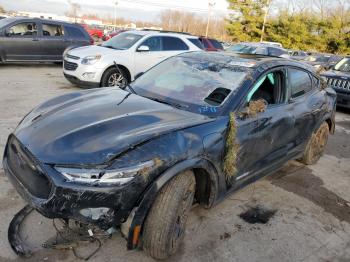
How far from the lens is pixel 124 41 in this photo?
9852mm

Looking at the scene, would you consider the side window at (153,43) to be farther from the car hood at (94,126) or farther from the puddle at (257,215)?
the puddle at (257,215)

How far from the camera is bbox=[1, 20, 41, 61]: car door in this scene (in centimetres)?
1154

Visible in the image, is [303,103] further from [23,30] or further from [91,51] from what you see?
[23,30]

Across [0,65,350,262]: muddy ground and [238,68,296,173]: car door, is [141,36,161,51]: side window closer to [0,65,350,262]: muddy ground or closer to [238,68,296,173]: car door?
[0,65,350,262]: muddy ground

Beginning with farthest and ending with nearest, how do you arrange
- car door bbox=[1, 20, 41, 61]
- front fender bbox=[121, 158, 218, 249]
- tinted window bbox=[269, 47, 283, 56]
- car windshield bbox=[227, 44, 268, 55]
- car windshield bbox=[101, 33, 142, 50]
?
tinted window bbox=[269, 47, 283, 56]
car windshield bbox=[227, 44, 268, 55]
car door bbox=[1, 20, 41, 61]
car windshield bbox=[101, 33, 142, 50]
front fender bbox=[121, 158, 218, 249]

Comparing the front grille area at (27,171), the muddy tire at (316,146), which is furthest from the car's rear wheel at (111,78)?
the front grille area at (27,171)

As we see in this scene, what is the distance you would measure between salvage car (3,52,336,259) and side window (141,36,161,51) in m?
5.51

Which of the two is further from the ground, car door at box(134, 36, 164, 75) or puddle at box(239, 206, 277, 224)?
car door at box(134, 36, 164, 75)

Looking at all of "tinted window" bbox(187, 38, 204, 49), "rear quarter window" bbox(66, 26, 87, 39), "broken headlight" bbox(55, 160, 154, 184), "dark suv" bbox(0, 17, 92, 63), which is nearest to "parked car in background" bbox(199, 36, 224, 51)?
"tinted window" bbox(187, 38, 204, 49)

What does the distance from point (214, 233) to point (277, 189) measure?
1445mm

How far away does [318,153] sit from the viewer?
17.8ft

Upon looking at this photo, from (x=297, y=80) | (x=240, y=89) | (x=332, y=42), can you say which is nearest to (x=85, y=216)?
(x=240, y=89)

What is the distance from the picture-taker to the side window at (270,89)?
3.63m

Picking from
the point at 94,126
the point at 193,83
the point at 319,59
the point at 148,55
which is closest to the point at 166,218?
the point at 94,126
